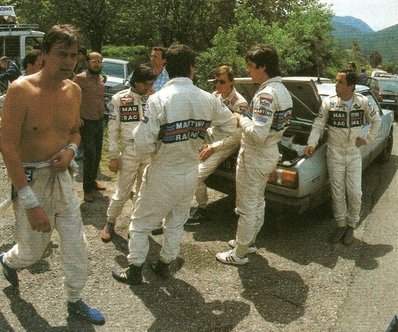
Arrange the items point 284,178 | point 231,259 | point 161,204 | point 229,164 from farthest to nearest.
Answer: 1. point 229,164
2. point 284,178
3. point 231,259
4. point 161,204

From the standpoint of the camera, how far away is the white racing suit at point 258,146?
385cm

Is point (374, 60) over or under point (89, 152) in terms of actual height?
under

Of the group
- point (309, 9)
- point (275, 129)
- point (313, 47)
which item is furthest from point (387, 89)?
point (275, 129)

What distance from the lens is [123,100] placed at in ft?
15.0

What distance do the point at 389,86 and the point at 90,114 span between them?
497 inches

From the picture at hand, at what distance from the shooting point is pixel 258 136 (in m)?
3.84

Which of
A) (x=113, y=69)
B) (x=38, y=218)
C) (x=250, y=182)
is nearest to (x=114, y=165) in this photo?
(x=250, y=182)

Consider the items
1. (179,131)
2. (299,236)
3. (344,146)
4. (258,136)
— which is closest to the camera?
(179,131)

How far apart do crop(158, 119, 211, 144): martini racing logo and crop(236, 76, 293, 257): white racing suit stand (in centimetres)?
60

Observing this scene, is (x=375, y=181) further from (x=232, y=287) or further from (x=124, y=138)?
(x=124, y=138)

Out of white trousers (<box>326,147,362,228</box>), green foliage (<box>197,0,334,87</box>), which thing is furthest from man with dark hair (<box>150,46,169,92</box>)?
green foliage (<box>197,0,334,87</box>)

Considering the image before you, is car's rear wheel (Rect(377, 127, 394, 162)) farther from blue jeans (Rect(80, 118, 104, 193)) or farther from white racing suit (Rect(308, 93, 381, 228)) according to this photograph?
blue jeans (Rect(80, 118, 104, 193))

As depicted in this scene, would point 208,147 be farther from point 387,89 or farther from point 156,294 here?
point 387,89

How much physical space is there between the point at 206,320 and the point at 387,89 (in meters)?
14.0
